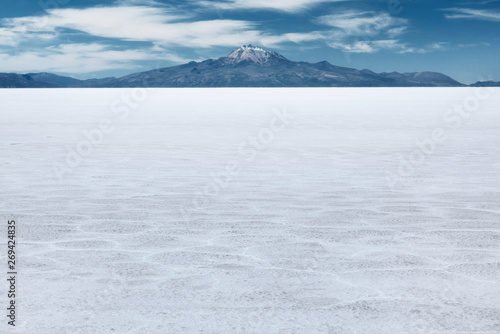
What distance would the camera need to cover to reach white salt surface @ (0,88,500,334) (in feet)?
10.2

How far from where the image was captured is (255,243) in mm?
4621

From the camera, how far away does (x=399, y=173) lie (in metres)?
8.27

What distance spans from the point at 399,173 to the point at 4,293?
5.91 metres

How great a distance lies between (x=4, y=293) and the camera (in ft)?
11.2

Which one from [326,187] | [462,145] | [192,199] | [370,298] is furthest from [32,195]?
[462,145]

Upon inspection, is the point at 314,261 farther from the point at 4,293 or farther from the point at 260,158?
the point at 260,158

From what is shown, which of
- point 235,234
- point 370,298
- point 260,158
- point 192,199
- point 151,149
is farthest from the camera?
point 151,149

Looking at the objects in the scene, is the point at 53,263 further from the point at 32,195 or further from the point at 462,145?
the point at 462,145

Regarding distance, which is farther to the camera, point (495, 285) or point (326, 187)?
point (326, 187)

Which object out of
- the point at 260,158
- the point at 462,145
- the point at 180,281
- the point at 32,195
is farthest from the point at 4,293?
the point at 462,145

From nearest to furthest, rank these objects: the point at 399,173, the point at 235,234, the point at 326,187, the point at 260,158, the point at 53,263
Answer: the point at 53,263 → the point at 235,234 → the point at 326,187 → the point at 399,173 → the point at 260,158

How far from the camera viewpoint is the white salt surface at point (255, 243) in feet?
10.2

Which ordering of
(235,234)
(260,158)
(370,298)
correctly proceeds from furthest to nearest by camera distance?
1. (260,158)
2. (235,234)
3. (370,298)

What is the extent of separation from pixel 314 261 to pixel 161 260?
1016mm
